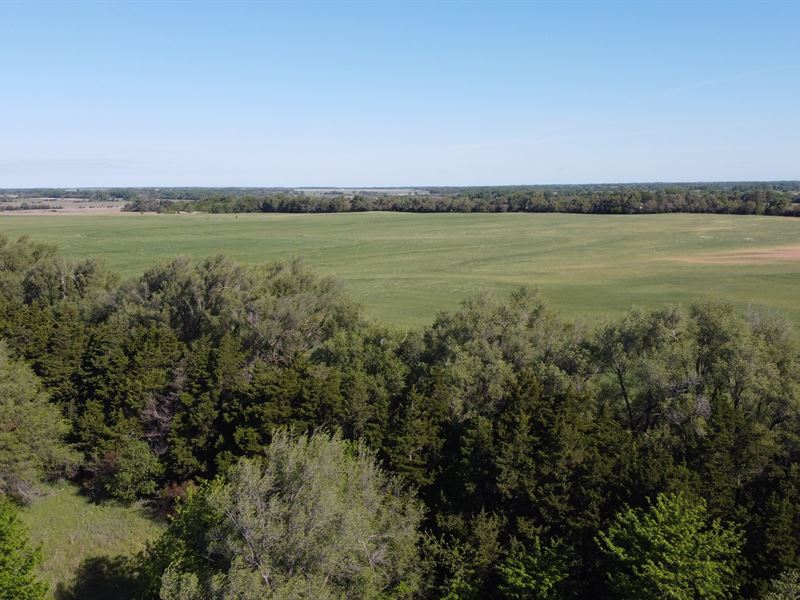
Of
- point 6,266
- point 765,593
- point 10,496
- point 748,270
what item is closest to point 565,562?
point 765,593

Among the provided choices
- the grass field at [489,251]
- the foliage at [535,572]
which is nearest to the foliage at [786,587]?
the foliage at [535,572]

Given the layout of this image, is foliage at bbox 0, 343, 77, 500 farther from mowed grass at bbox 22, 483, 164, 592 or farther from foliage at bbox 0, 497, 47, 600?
foliage at bbox 0, 497, 47, 600

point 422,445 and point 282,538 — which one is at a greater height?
point 282,538

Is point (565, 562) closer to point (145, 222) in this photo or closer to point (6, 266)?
point (6, 266)

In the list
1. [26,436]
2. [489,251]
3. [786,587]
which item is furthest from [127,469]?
[489,251]

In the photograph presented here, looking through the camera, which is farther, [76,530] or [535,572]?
[76,530]

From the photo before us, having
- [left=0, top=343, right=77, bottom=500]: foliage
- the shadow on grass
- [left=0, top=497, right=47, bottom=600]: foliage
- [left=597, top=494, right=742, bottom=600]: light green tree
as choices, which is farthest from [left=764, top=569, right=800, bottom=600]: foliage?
[left=0, top=343, right=77, bottom=500]: foliage

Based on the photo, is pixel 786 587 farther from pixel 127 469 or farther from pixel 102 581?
pixel 127 469

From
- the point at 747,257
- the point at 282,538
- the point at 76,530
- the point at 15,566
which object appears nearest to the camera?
the point at 282,538
